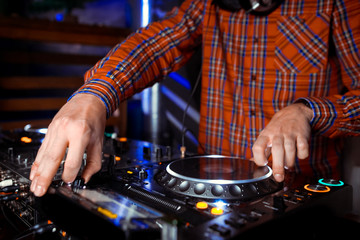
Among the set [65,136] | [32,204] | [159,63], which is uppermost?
[159,63]

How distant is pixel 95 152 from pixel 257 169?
0.37 meters

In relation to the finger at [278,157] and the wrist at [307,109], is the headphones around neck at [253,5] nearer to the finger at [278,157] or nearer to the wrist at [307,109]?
the wrist at [307,109]

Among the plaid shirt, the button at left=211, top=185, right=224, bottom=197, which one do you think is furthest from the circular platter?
the plaid shirt

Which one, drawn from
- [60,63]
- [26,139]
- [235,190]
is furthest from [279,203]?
[60,63]

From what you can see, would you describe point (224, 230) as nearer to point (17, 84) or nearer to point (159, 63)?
point (159, 63)

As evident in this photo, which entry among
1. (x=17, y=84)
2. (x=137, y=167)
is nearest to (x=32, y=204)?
(x=137, y=167)

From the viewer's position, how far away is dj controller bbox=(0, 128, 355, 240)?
499 millimetres

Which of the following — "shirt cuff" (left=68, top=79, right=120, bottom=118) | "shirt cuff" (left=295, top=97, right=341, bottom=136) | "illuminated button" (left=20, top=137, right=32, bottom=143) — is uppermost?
"shirt cuff" (left=68, top=79, right=120, bottom=118)

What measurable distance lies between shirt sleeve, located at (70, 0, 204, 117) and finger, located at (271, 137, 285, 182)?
1.41ft

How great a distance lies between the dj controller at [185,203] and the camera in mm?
499

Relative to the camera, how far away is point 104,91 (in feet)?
3.06

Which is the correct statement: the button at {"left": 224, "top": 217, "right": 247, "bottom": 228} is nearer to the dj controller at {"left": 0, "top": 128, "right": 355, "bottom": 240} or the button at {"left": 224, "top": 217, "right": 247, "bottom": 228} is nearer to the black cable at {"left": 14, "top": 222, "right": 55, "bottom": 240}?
the dj controller at {"left": 0, "top": 128, "right": 355, "bottom": 240}

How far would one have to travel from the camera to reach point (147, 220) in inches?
19.9

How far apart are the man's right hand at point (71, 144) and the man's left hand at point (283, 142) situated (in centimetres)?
36
